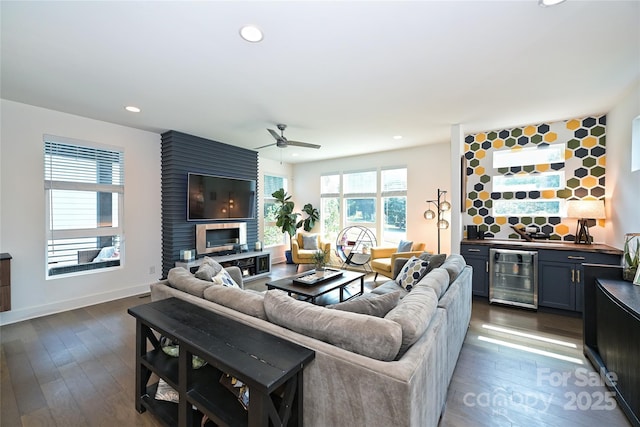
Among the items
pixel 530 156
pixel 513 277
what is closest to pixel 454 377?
pixel 513 277

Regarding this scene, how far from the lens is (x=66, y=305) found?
3.73 metres

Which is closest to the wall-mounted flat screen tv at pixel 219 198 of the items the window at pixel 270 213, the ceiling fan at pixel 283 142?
the window at pixel 270 213

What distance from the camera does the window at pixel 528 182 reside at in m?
4.07

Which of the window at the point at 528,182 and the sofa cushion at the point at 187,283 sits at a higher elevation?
the window at the point at 528,182

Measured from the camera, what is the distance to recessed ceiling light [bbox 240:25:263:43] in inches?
78.2

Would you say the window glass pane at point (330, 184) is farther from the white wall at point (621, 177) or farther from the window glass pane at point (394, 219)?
the white wall at point (621, 177)

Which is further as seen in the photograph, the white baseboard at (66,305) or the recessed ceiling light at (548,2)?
the white baseboard at (66,305)

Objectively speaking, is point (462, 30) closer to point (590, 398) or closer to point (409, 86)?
point (409, 86)

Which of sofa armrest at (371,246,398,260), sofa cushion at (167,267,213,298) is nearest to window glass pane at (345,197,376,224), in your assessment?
sofa armrest at (371,246,398,260)

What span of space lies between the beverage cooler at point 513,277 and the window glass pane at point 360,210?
9.15 feet

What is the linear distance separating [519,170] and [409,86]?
2719mm

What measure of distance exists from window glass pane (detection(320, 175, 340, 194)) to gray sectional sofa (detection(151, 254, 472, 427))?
5.19 m

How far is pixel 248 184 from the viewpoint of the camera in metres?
5.80

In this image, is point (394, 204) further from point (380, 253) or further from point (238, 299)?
point (238, 299)
